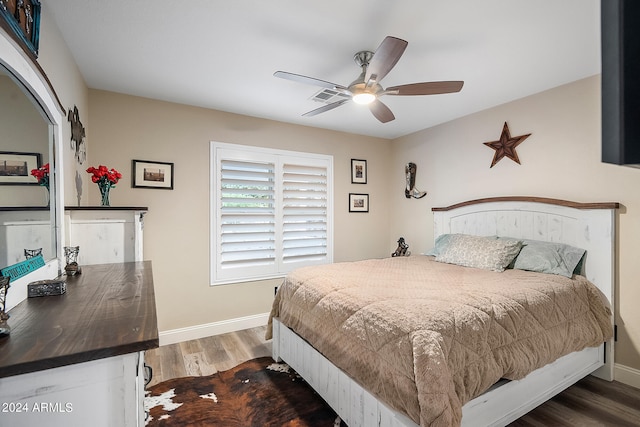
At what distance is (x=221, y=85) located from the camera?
274 cm

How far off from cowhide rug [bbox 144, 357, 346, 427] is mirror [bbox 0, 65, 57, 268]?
1283 millimetres

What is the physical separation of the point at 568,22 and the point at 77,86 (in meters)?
3.46

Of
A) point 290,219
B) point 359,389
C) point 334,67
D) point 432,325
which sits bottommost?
point 359,389

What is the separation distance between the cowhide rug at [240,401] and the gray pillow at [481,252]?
180 cm

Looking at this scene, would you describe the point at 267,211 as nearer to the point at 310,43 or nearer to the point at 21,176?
the point at 310,43

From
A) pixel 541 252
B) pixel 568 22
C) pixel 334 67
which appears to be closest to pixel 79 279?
pixel 334 67

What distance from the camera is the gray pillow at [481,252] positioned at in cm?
270

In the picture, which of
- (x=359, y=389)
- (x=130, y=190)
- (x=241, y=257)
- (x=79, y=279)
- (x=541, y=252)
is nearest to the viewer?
(x=79, y=279)

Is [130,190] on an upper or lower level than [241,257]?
upper

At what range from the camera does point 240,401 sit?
6.96 feet

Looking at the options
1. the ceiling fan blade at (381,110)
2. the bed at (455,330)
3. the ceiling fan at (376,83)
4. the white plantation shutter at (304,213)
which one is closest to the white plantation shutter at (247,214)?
the white plantation shutter at (304,213)

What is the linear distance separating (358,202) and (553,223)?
7.42 feet

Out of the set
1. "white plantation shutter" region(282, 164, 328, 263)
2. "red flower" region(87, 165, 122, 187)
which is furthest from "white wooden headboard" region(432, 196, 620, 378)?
"red flower" region(87, 165, 122, 187)

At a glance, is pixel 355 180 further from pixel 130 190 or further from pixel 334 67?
pixel 130 190
